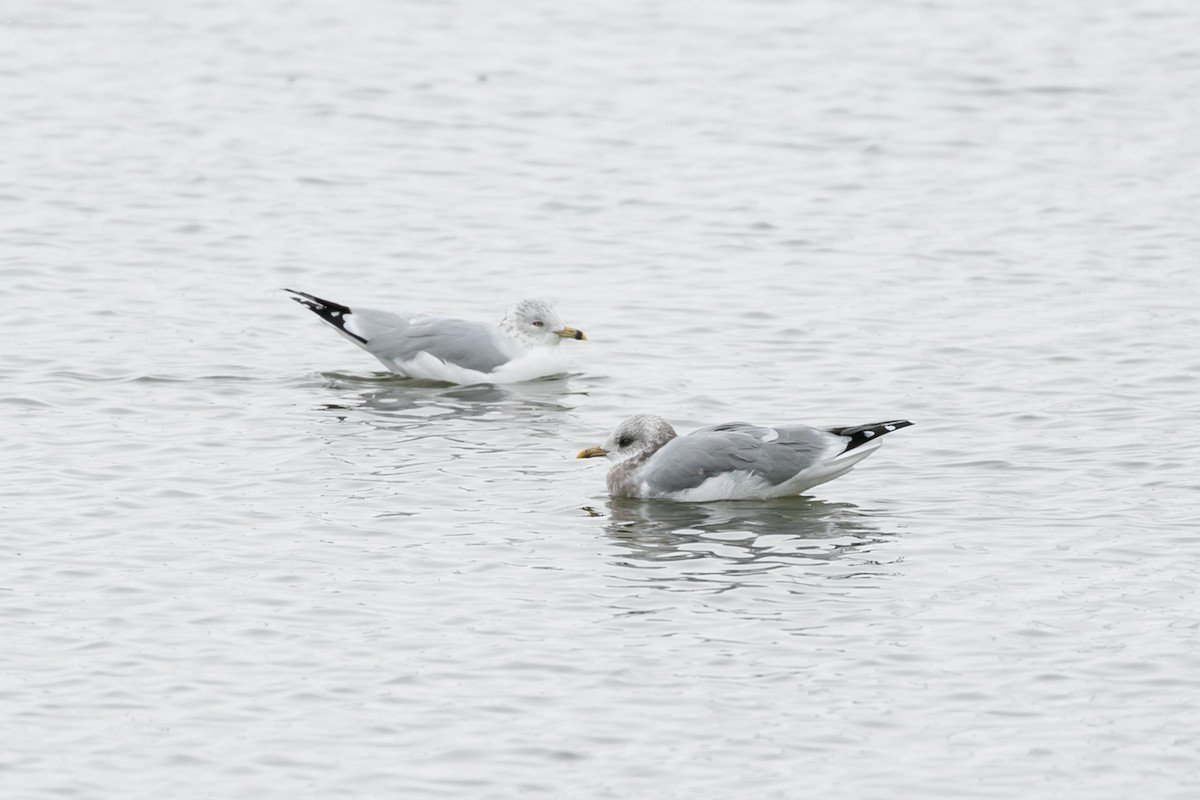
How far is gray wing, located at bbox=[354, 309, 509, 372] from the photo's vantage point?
1527 centimetres

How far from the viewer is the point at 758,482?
12594 millimetres

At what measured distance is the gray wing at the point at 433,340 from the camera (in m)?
15.3

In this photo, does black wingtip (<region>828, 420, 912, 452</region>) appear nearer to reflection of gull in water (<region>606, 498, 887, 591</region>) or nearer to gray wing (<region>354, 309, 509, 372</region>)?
reflection of gull in water (<region>606, 498, 887, 591</region>)

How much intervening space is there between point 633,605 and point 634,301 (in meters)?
7.04

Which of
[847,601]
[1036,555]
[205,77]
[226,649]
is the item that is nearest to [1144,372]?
[1036,555]

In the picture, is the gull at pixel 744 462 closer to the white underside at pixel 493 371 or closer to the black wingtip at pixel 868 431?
the black wingtip at pixel 868 431

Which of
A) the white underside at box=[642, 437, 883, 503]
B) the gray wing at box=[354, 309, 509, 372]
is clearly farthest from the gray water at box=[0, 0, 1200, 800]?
the gray wing at box=[354, 309, 509, 372]

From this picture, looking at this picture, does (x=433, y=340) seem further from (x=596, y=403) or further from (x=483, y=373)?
(x=596, y=403)

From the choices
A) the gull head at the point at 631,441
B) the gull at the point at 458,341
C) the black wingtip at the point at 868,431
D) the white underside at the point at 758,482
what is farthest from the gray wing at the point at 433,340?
the black wingtip at the point at 868,431

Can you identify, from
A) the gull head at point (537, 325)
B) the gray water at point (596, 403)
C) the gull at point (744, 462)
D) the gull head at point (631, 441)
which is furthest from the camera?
the gull head at point (537, 325)

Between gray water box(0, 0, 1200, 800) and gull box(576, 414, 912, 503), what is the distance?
7.4 inches

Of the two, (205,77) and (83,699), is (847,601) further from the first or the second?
(205,77)

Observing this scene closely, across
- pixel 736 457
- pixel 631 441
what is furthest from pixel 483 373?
pixel 736 457

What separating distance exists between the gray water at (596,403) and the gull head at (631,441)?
0.38 m
